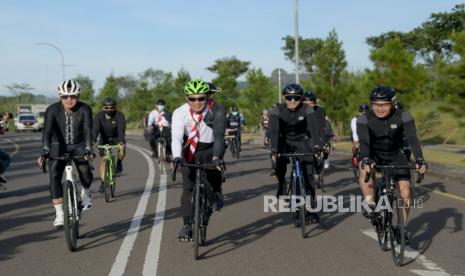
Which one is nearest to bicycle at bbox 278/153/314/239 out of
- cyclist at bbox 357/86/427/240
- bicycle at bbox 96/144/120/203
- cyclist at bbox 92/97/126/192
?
cyclist at bbox 357/86/427/240

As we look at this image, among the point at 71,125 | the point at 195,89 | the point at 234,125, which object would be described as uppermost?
the point at 195,89

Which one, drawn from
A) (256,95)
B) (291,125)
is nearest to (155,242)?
(291,125)

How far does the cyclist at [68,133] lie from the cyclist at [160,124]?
743 centimetres

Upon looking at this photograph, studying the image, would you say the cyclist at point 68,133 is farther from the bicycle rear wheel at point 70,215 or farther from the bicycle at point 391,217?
the bicycle at point 391,217

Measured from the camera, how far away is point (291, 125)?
8.62 m

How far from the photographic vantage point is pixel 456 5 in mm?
45656

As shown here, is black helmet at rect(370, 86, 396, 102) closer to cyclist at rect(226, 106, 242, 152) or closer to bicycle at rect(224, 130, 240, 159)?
cyclist at rect(226, 106, 242, 152)

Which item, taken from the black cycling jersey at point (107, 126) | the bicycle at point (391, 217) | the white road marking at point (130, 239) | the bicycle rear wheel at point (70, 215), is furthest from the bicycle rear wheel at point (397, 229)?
the black cycling jersey at point (107, 126)

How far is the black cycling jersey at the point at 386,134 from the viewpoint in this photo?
6.60 meters

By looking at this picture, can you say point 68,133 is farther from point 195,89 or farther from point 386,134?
point 386,134

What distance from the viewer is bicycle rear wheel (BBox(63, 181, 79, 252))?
6.91 metres

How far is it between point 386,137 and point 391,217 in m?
0.95

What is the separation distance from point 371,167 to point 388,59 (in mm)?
18838

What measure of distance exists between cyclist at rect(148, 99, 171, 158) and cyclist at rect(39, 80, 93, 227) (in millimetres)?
7428
